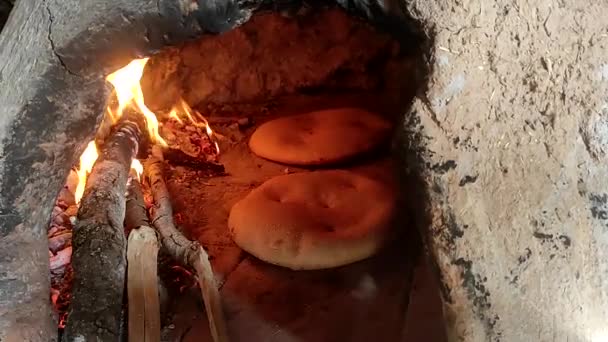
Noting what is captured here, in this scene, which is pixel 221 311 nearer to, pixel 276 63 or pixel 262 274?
pixel 262 274

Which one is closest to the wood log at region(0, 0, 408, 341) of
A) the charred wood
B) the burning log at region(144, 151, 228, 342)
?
the burning log at region(144, 151, 228, 342)

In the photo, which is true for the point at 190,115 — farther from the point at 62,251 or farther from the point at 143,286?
the point at 143,286

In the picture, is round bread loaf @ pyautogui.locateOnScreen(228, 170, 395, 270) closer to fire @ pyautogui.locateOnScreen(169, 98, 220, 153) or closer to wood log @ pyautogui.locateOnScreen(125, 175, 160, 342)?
wood log @ pyautogui.locateOnScreen(125, 175, 160, 342)

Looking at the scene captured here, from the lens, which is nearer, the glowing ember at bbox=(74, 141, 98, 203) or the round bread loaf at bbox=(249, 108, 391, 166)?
the glowing ember at bbox=(74, 141, 98, 203)

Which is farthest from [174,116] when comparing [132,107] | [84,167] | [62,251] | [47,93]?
[47,93]

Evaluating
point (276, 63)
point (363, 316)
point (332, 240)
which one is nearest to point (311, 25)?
point (276, 63)
